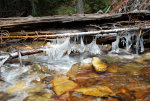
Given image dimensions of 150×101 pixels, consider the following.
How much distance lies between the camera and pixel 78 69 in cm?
422

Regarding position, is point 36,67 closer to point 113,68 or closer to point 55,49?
point 55,49

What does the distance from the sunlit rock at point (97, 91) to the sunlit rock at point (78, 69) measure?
0.64 metres

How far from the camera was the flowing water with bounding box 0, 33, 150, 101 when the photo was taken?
3096 millimetres

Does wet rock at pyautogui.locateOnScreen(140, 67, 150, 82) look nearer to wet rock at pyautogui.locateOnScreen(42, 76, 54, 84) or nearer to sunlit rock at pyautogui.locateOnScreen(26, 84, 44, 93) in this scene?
wet rock at pyautogui.locateOnScreen(42, 76, 54, 84)

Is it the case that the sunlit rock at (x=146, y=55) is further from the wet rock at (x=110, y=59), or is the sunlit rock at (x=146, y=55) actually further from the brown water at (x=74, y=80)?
the wet rock at (x=110, y=59)

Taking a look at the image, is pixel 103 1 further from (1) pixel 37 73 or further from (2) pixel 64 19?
(1) pixel 37 73

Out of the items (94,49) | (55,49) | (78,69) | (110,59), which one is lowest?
(78,69)

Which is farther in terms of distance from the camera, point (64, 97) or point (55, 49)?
point (55, 49)

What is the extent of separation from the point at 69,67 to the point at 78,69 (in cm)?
38

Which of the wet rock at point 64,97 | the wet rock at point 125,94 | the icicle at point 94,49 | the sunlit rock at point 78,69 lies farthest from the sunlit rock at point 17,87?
the icicle at point 94,49

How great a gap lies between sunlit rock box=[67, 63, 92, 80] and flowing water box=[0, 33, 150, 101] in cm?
20

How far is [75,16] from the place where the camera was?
4719 millimetres

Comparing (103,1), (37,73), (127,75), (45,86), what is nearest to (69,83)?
(45,86)

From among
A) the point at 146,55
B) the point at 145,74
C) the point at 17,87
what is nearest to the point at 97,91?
the point at 145,74
